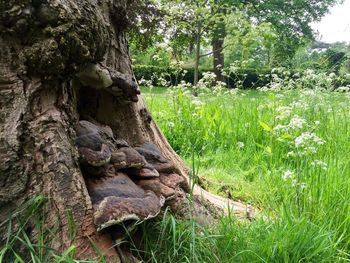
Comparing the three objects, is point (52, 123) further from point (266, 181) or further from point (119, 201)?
point (266, 181)

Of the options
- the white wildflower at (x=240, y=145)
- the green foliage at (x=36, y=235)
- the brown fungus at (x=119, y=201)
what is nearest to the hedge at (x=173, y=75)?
the white wildflower at (x=240, y=145)

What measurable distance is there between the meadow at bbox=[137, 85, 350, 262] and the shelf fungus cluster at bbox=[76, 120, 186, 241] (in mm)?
218

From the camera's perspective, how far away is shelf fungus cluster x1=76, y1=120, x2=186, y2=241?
1993mm

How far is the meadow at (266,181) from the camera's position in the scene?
2.31 meters

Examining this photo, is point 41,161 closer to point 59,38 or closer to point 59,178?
point 59,178

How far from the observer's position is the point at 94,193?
215 cm

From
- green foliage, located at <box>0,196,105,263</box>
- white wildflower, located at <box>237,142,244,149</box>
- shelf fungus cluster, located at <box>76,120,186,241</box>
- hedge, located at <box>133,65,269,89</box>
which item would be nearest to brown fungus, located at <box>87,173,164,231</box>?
shelf fungus cluster, located at <box>76,120,186,241</box>

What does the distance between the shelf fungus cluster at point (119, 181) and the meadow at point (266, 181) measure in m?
0.22

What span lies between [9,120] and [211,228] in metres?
1.32

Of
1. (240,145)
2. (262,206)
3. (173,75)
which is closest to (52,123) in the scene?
(262,206)

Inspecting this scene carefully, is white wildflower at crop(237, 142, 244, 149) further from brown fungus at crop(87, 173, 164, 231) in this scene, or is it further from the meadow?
brown fungus at crop(87, 173, 164, 231)

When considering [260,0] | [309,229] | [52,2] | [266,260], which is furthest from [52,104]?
[260,0]

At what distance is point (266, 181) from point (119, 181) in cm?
178

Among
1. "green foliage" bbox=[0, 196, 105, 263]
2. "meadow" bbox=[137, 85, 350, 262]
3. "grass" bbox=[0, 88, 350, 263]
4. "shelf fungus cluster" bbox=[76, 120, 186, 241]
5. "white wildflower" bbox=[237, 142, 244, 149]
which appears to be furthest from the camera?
"white wildflower" bbox=[237, 142, 244, 149]
